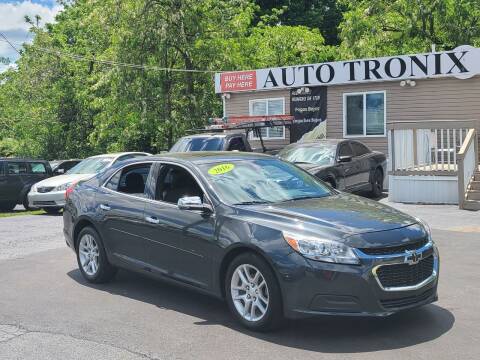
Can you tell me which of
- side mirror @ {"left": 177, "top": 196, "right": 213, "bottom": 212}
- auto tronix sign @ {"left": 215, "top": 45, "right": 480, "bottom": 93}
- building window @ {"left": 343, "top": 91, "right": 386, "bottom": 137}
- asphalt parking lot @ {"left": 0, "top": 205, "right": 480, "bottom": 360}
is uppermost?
auto tronix sign @ {"left": 215, "top": 45, "right": 480, "bottom": 93}

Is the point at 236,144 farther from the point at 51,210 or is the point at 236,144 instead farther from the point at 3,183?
the point at 3,183

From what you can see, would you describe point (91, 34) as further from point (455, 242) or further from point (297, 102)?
point (455, 242)

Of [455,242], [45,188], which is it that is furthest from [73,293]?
[45,188]

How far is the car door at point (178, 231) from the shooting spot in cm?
602

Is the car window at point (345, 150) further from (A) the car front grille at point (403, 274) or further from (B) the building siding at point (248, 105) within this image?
(A) the car front grille at point (403, 274)

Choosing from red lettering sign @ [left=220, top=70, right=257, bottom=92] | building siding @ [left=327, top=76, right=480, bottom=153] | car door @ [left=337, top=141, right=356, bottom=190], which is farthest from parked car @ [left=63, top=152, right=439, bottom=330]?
red lettering sign @ [left=220, top=70, right=257, bottom=92]

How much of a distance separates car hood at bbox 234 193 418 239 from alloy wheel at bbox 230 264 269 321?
18.1 inches

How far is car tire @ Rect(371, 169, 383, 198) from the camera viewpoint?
1644 centimetres

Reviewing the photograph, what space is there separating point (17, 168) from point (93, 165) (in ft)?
10.7

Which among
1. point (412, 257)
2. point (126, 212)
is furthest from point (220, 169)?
point (412, 257)

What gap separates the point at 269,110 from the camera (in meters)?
21.3

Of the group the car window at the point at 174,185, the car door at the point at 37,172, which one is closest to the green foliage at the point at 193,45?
the car door at the point at 37,172

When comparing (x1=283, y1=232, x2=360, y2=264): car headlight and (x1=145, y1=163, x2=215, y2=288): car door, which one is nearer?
(x1=283, y1=232, x2=360, y2=264): car headlight

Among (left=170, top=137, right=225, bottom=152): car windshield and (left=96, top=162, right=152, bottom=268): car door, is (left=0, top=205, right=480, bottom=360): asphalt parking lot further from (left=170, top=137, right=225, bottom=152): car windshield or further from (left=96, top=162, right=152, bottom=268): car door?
(left=170, top=137, right=225, bottom=152): car windshield
